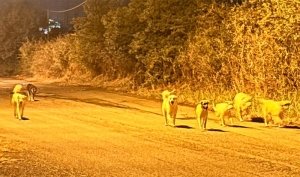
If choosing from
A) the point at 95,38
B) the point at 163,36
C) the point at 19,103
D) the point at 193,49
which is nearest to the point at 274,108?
the point at 19,103

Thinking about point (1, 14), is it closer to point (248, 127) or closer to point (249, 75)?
point (249, 75)

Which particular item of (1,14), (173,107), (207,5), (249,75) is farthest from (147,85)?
(1,14)

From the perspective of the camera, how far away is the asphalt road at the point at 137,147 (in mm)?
7137

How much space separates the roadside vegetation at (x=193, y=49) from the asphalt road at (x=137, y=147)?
2.59m

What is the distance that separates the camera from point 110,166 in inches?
288

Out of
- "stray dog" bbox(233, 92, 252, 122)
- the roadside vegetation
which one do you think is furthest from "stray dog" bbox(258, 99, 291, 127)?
the roadside vegetation

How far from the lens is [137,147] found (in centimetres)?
873

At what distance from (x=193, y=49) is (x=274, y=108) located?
7500mm

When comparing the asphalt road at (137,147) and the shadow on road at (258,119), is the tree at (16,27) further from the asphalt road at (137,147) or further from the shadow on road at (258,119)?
the shadow on road at (258,119)

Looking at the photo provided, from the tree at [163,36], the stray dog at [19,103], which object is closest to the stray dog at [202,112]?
the stray dog at [19,103]

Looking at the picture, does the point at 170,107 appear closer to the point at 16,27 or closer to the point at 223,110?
the point at 223,110

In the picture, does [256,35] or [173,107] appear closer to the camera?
[173,107]

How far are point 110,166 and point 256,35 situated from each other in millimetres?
8869

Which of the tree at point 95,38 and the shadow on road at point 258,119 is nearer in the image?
the shadow on road at point 258,119
